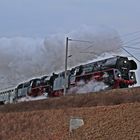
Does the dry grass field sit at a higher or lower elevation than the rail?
lower

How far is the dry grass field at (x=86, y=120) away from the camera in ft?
33.7

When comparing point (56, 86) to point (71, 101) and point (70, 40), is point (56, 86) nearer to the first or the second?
point (70, 40)

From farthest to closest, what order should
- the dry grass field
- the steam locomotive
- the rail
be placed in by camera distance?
the rail
the steam locomotive
the dry grass field

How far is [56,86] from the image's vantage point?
3734 centimetres

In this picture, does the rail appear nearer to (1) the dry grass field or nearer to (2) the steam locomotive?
(2) the steam locomotive

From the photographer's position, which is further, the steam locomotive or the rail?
the rail

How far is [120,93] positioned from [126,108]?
4199 mm

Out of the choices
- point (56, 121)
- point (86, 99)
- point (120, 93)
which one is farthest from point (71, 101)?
point (56, 121)

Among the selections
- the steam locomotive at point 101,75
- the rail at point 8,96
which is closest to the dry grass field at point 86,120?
the steam locomotive at point 101,75

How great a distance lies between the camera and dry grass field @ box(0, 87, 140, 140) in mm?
10273

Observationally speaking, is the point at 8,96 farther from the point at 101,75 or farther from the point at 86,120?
the point at 86,120

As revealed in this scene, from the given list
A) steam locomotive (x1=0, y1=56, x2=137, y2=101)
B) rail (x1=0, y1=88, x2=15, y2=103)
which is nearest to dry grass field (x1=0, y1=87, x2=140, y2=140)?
steam locomotive (x1=0, y1=56, x2=137, y2=101)

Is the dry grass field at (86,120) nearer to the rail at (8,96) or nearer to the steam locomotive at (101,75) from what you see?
the steam locomotive at (101,75)

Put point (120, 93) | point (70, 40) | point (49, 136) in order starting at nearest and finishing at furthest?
point (49, 136) → point (120, 93) → point (70, 40)
